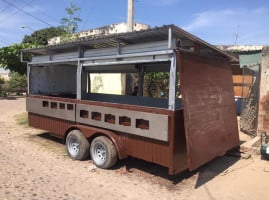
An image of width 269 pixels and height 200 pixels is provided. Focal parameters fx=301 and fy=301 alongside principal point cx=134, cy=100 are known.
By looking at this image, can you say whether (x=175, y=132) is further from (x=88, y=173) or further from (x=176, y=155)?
(x=88, y=173)

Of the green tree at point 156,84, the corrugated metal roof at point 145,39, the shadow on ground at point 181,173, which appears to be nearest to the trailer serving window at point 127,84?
the green tree at point 156,84

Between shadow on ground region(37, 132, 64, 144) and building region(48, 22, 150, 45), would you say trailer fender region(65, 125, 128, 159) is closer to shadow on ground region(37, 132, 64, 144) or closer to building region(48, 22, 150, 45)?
shadow on ground region(37, 132, 64, 144)

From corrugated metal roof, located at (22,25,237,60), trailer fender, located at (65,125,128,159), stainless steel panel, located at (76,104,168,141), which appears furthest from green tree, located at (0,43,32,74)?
trailer fender, located at (65,125,128,159)

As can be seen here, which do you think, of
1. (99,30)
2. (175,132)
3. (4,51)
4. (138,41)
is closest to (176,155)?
(175,132)

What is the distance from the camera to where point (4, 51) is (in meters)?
23.9

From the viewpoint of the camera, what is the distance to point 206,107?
586 cm

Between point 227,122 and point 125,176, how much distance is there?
8.40ft

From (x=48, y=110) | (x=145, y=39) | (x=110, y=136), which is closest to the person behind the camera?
(x=145, y=39)

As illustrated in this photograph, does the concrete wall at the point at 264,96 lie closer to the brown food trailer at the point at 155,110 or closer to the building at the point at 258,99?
the building at the point at 258,99

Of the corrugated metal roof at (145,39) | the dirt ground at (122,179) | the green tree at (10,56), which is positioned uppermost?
the green tree at (10,56)

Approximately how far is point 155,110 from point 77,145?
257 centimetres

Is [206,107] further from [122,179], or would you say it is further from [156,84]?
[156,84]

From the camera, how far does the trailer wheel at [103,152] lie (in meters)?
6.21

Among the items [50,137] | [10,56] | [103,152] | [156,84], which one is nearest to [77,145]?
[103,152]
